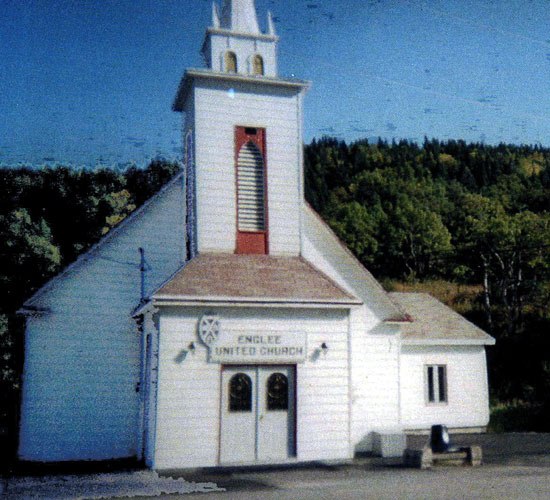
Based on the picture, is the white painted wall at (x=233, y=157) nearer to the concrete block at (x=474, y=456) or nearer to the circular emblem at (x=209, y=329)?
the circular emblem at (x=209, y=329)

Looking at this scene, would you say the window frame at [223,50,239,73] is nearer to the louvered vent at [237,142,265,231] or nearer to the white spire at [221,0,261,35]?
the white spire at [221,0,261,35]

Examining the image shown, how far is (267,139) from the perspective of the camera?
672 inches

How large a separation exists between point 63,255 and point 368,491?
84.2ft

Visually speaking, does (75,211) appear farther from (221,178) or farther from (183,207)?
(221,178)

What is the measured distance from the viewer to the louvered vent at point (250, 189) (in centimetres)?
1661

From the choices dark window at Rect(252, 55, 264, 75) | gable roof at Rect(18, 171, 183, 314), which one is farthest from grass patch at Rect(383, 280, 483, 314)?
gable roof at Rect(18, 171, 183, 314)

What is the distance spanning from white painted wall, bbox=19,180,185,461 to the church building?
0.12 ft

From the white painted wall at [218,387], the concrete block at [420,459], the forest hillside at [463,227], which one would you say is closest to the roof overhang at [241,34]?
the white painted wall at [218,387]

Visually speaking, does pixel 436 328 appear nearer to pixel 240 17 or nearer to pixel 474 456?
pixel 474 456

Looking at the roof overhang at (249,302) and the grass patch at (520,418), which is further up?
the roof overhang at (249,302)

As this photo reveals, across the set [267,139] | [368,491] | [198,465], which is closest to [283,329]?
[198,465]

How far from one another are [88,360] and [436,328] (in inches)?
505

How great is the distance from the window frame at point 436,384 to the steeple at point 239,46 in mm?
12221

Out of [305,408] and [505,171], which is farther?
[505,171]
